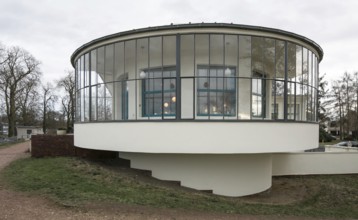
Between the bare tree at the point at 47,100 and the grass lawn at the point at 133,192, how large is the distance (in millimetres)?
41679

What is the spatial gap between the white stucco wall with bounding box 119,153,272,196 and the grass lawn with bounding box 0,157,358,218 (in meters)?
0.52

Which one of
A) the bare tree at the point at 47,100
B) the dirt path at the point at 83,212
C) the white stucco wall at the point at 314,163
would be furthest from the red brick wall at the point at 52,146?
the bare tree at the point at 47,100

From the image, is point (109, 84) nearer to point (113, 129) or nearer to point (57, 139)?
point (113, 129)

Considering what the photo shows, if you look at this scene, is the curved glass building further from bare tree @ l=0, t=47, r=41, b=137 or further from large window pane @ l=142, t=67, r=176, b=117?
bare tree @ l=0, t=47, r=41, b=137

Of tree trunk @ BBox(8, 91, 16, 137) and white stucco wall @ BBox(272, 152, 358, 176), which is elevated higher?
tree trunk @ BBox(8, 91, 16, 137)

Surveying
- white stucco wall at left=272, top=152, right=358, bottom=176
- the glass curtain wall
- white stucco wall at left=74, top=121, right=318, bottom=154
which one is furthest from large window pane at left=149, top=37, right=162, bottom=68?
white stucco wall at left=272, top=152, right=358, bottom=176

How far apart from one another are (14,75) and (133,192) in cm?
3702

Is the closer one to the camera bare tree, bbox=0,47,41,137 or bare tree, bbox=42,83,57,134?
bare tree, bbox=0,47,41,137

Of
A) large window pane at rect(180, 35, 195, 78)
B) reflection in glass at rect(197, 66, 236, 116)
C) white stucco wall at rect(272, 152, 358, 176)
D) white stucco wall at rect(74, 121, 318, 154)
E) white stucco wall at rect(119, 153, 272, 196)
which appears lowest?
white stucco wall at rect(272, 152, 358, 176)

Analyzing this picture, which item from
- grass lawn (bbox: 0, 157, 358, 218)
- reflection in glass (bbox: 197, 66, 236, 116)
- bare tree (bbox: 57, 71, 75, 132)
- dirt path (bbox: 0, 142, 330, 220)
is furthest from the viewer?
bare tree (bbox: 57, 71, 75, 132)

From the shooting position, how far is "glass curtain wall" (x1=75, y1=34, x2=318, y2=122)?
10430 mm

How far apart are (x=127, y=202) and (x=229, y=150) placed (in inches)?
145

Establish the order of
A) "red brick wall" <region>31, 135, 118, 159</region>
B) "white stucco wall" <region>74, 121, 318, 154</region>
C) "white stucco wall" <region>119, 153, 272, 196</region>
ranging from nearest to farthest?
"white stucco wall" <region>74, 121, 318, 154</region> < "white stucco wall" <region>119, 153, 272, 196</region> < "red brick wall" <region>31, 135, 118, 159</region>

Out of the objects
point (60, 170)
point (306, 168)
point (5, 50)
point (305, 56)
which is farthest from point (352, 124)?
point (5, 50)
